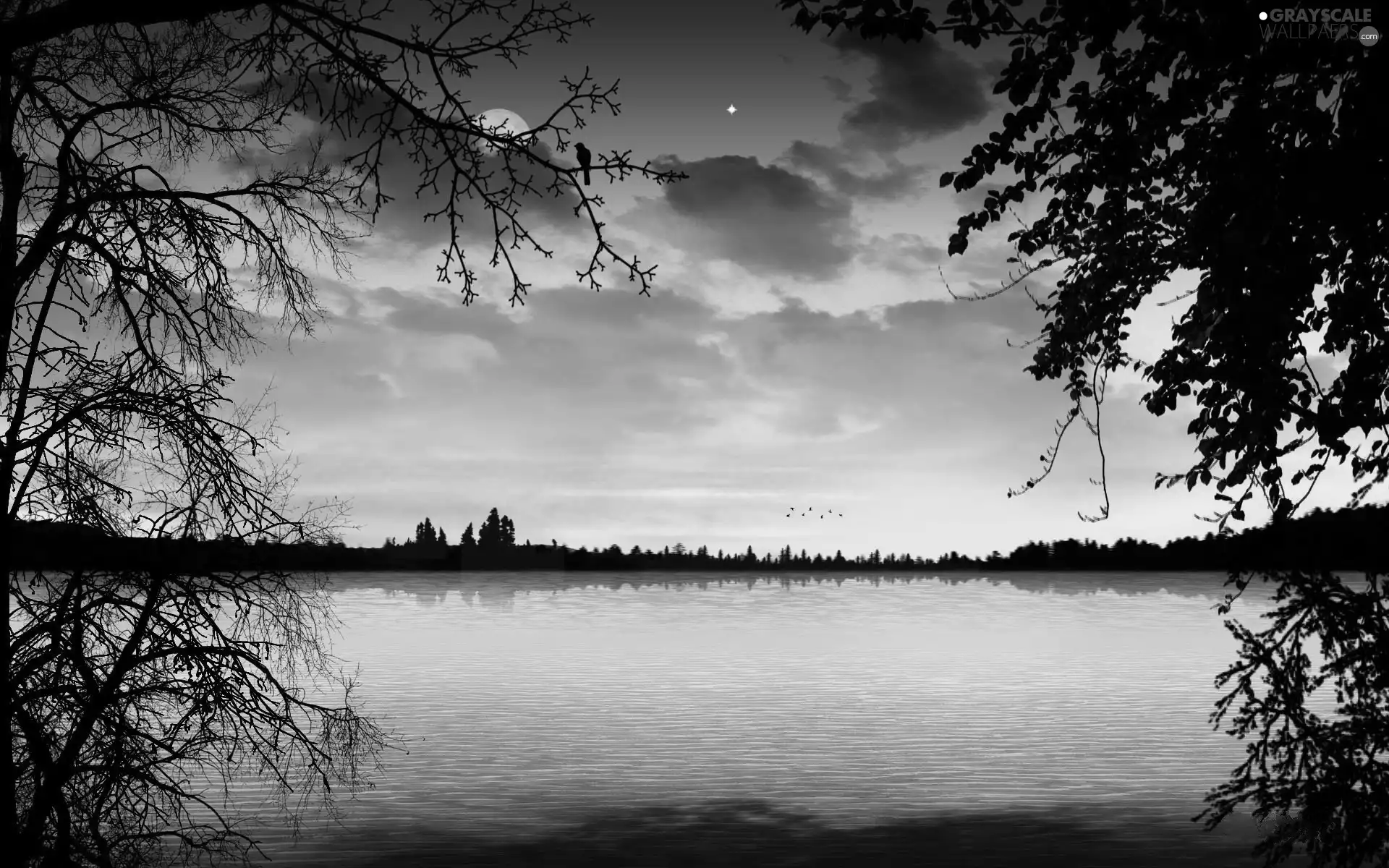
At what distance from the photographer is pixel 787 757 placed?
2148 centimetres

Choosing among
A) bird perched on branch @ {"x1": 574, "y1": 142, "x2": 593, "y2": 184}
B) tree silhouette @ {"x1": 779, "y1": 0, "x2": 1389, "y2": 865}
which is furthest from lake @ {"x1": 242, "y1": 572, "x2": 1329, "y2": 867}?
bird perched on branch @ {"x1": 574, "y1": 142, "x2": 593, "y2": 184}

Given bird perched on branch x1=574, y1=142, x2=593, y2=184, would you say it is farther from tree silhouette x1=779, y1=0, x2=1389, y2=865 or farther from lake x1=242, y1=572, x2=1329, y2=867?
lake x1=242, y1=572, x2=1329, y2=867

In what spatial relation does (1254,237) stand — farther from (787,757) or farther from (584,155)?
(787,757)

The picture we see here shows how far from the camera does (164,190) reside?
36.0ft

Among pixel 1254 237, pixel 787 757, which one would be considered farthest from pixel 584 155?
pixel 787 757

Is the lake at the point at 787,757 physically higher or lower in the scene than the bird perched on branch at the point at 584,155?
lower

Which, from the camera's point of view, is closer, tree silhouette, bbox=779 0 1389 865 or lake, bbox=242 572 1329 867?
tree silhouette, bbox=779 0 1389 865

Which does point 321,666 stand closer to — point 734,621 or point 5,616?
point 5,616

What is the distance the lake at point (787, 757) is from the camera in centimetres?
1416

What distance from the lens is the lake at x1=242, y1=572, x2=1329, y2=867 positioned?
14.2 metres

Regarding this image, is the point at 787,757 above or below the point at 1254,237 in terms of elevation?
below

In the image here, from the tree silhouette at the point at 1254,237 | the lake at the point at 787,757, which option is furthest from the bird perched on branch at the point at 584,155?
the lake at the point at 787,757

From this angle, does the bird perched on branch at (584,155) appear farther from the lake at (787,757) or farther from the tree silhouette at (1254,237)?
the lake at (787,757)

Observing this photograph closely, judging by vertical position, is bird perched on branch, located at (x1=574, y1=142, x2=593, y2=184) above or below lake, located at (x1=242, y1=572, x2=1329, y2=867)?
above
